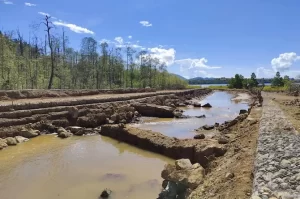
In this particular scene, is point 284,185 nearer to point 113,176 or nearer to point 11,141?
point 113,176

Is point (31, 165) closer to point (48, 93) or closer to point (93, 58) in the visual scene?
point (48, 93)

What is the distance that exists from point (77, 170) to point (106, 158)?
2.12 m

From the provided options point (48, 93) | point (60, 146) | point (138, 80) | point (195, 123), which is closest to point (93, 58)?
point (138, 80)

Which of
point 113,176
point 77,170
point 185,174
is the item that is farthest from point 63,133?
point 185,174

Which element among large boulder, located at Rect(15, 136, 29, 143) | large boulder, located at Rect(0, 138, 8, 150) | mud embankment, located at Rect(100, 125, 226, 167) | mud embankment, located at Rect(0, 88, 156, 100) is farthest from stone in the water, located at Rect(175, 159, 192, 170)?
mud embankment, located at Rect(0, 88, 156, 100)

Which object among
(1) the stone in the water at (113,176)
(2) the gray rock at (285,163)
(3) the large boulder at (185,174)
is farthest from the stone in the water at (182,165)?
(1) the stone in the water at (113,176)

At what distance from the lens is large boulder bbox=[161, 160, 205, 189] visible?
7.38 meters

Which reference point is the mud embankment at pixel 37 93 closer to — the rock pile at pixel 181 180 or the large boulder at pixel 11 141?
the large boulder at pixel 11 141

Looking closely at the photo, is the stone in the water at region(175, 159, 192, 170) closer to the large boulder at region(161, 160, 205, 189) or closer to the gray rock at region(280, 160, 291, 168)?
the large boulder at region(161, 160, 205, 189)

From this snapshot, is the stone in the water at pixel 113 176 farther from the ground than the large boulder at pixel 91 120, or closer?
closer

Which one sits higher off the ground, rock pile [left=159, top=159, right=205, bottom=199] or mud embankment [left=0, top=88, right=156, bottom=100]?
mud embankment [left=0, top=88, right=156, bottom=100]

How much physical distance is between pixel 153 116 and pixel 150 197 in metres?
19.1

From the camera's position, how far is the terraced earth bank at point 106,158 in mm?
7664

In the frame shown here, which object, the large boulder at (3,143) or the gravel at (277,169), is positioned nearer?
the gravel at (277,169)
